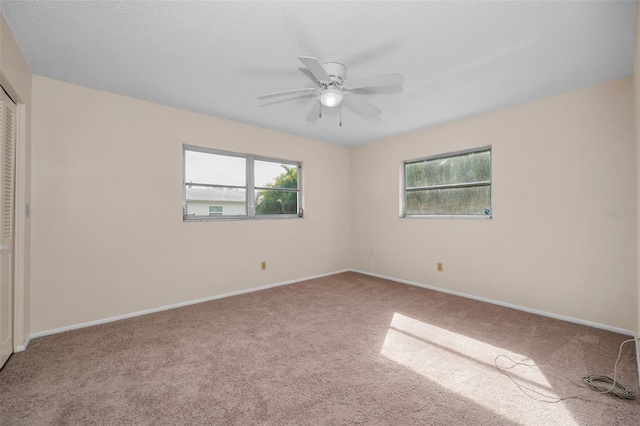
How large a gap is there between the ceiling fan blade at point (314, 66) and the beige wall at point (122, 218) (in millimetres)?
2214

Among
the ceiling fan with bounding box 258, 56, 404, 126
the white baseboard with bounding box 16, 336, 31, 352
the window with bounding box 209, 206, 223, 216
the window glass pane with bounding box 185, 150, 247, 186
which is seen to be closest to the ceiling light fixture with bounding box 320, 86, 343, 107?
the ceiling fan with bounding box 258, 56, 404, 126

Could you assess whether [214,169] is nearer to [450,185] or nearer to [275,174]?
[275,174]

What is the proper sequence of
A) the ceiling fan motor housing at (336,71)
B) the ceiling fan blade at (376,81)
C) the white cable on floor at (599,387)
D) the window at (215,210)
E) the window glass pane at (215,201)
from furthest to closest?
1. the window at (215,210)
2. the window glass pane at (215,201)
3. the ceiling fan motor housing at (336,71)
4. the ceiling fan blade at (376,81)
5. the white cable on floor at (599,387)

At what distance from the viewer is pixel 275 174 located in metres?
4.50

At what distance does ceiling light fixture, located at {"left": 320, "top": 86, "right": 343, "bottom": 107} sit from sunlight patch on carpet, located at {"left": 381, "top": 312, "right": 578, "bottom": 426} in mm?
2125

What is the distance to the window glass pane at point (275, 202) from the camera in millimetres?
4301

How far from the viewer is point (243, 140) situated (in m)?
3.98

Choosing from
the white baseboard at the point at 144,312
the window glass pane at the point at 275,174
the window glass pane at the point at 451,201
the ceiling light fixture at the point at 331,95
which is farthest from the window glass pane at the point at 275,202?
the ceiling light fixture at the point at 331,95

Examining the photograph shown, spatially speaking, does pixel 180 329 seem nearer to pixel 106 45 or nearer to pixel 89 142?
pixel 89 142

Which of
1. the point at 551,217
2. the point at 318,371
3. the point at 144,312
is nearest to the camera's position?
the point at 318,371

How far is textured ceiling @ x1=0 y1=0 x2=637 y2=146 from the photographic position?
1765 millimetres

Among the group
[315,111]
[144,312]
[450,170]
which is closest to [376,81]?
[315,111]

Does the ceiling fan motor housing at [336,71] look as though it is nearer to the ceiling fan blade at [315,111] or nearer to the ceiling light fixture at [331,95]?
the ceiling light fixture at [331,95]

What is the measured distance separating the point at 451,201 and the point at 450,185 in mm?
233
